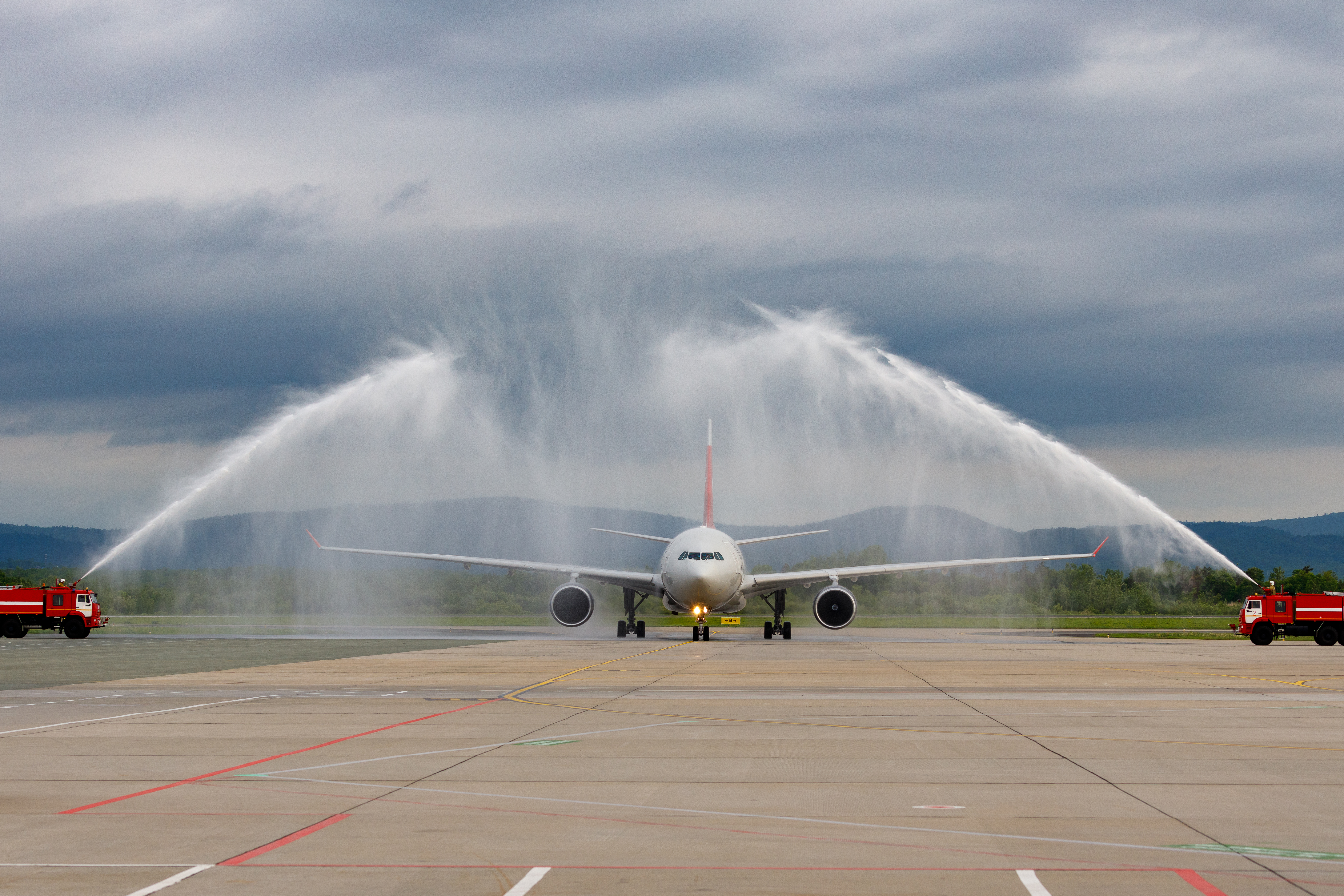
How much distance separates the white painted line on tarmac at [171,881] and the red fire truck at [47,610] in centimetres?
5211

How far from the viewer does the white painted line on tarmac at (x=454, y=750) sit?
46.6 feet

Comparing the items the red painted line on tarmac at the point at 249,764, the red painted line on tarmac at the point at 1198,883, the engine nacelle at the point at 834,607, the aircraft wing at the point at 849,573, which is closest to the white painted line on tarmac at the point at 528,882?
the red painted line on tarmac at the point at 1198,883

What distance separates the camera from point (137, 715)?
21016 mm

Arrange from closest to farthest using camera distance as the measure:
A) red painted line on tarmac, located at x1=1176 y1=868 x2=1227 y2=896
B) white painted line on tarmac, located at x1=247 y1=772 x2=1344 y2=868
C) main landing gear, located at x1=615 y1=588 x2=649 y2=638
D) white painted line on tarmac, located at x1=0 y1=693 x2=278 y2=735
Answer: red painted line on tarmac, located at x1=1176 y1=868 x2=1227 y2=896, white painted line on tarmac, located at x1=247 y1=772 x2=1344 y2=868, white painted line on tarmac, located at x1=0 y1=693 x2=278 y2=735, main landing gear, located at x1=615 y1=588 x2=649 y2=638

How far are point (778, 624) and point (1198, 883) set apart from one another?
4973cm

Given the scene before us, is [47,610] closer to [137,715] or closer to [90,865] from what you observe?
[137,715]

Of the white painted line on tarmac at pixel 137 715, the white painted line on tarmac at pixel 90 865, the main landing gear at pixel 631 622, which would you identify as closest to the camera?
the white painted line on tarmac at pixel 90 865

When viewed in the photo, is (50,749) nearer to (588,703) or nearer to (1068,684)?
(588,703)

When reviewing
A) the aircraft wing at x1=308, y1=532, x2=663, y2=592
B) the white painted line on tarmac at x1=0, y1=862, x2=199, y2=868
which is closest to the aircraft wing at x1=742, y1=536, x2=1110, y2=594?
the aircraft wing at x1=308, y1=532, x2=663, y2=592

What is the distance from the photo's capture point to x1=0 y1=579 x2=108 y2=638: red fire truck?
181 ft

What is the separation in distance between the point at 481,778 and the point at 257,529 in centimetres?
5733

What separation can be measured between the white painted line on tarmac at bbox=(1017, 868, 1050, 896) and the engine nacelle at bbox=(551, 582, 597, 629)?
45298mm

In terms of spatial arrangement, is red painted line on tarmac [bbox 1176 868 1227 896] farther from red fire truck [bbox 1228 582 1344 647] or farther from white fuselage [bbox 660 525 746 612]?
red fire truck [bbox 1228 582 1344 647]

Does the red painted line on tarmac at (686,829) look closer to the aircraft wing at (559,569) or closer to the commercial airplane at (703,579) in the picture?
the commercial airplane at (703,579)
